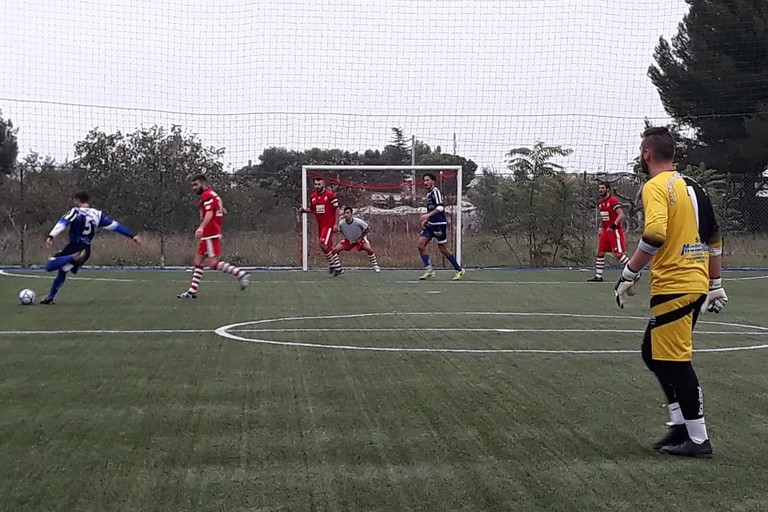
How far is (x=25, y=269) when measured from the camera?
23500 millimetres

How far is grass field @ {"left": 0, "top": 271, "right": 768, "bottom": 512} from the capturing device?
194 inches

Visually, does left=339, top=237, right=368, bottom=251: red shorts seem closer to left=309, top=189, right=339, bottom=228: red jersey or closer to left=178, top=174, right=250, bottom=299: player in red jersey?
left=309, top=189, right=339, bottom=228: red jersey

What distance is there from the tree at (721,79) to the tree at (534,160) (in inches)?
366

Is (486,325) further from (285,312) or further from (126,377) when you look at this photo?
(126,377)

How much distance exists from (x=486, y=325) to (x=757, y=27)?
977 inches

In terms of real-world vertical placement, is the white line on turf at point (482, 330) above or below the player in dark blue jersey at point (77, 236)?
below

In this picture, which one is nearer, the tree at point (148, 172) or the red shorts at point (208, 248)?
the red shorts at point (208, 248)

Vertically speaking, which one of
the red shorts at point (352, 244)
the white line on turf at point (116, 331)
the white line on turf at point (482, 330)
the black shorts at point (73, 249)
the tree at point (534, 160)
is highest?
the tree at point (534, 160)

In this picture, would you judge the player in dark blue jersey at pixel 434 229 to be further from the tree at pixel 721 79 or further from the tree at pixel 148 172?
the tree at pixel 721 79

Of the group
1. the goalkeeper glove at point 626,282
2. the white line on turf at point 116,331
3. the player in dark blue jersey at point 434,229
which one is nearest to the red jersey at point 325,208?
the player in dark blue jersey at point 434,229

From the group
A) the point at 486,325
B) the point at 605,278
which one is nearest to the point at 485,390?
the point at 486,325

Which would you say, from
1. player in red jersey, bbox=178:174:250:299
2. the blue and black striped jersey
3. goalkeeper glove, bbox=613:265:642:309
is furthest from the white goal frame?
goalkeeper glove, bbox=613:265:642:309

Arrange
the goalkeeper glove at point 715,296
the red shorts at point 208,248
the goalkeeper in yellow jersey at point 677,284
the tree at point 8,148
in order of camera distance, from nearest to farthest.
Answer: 1. the goalkeeper in yellow jersey at point 677,284
2. the goalkeeper glove at point 715,296
3. the red shorts at point 208,248
4. the tree at point 8,148

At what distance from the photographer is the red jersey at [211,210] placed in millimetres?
16188
